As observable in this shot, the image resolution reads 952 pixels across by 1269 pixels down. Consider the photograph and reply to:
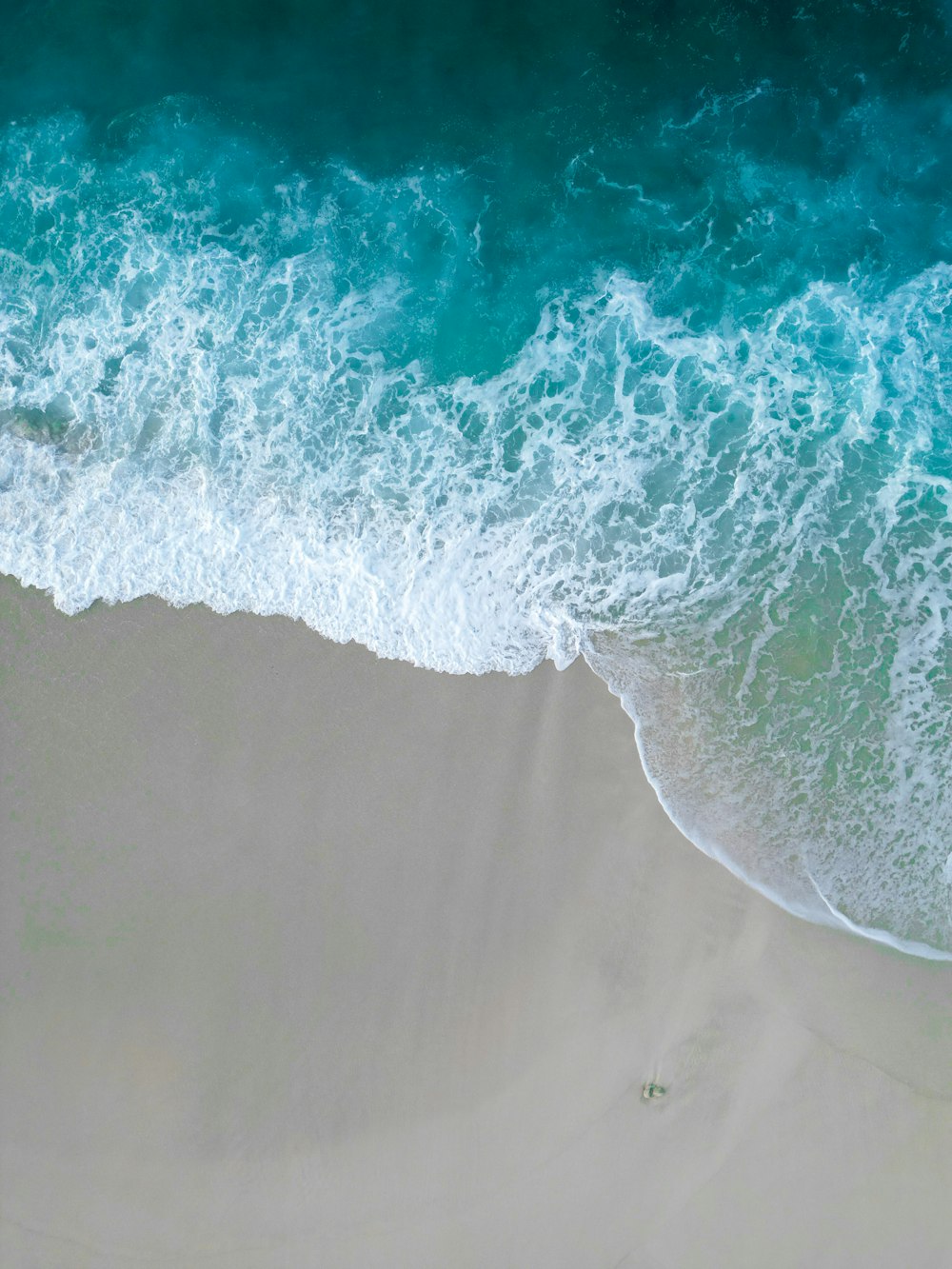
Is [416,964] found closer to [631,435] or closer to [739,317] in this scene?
[631,435]

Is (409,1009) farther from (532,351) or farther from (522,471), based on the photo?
(532,351)

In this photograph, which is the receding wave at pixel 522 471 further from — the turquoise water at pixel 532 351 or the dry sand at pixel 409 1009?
the dry sand at pixel 409 1009

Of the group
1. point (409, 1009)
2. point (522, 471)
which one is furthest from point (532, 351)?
point (409, 1009)

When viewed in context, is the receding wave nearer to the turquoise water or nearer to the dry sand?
the turquoise water

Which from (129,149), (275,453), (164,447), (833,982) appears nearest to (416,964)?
A: (833,982)

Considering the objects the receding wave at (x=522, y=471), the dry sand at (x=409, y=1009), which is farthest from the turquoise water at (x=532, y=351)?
the dry sand at (x=409, y=1009)

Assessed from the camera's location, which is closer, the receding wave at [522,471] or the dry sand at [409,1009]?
the dry sand at [409,1009]
